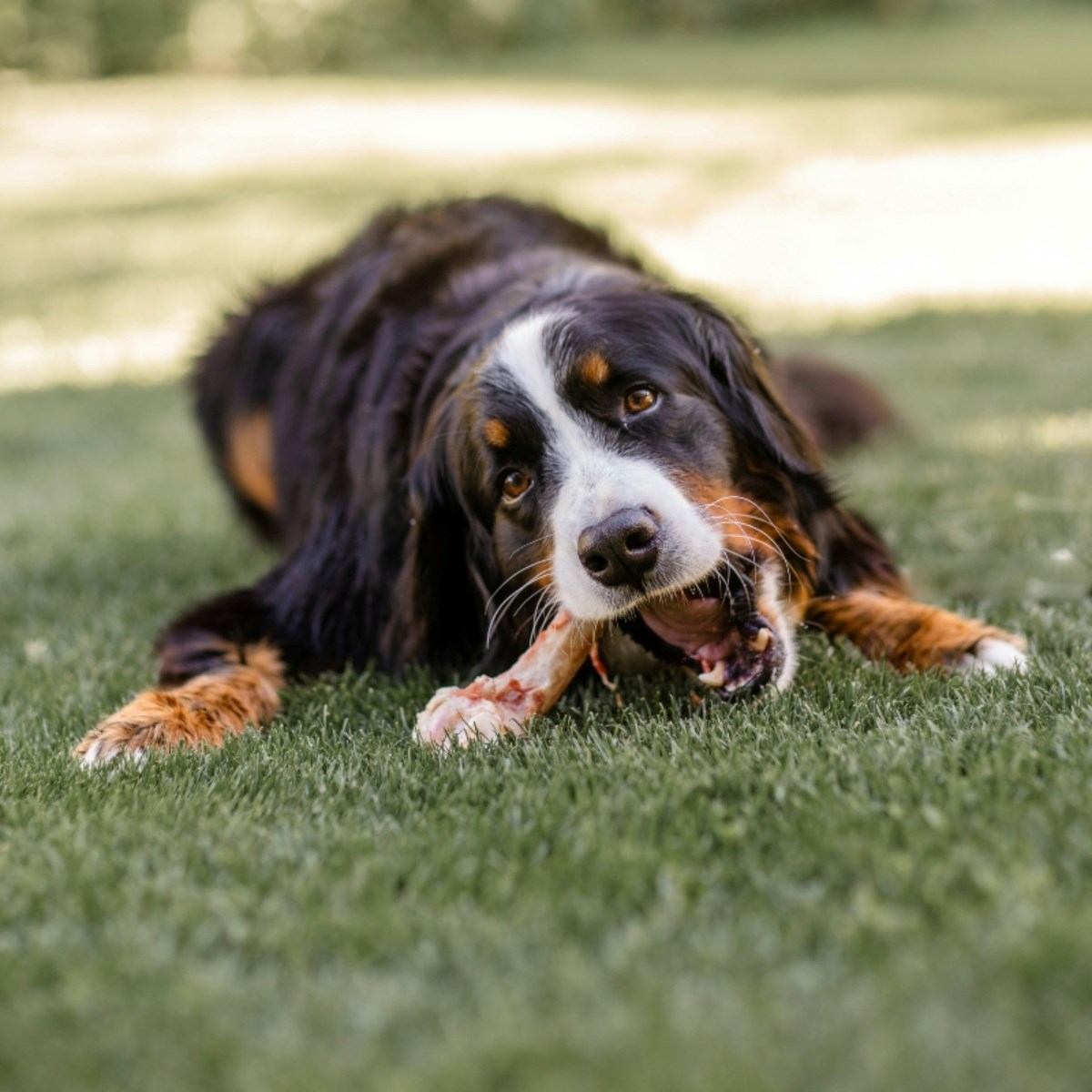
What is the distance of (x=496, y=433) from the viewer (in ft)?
9.18

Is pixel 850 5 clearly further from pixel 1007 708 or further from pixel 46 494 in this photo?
pixel 1007 708

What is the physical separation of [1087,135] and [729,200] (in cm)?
532

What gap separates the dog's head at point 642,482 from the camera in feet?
8.31

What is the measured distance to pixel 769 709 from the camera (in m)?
2.34

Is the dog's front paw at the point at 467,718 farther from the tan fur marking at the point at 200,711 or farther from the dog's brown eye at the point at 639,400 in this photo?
the dog's brown eye at the point at 639,400

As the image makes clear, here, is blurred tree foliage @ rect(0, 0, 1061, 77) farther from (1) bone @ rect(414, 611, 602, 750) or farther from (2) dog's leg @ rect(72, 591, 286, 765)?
(1) bone @ rect(414, 611, 602, 750)

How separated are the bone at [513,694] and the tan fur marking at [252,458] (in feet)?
7.04

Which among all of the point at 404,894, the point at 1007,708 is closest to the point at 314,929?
the point at 404,894

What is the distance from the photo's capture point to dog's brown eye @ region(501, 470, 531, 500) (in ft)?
9.22

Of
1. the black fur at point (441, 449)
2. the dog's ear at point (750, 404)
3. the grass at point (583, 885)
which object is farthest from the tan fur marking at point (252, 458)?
the dog's ear at point (750, 404)

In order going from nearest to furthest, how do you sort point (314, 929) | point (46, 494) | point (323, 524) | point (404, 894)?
1. point (314, 929)
2. point (404, 894)
3. point (323, 524)
4. point (46, 494)

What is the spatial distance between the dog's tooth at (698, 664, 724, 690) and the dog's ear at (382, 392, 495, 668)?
656 mm

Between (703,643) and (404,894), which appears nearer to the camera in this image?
(404,894)

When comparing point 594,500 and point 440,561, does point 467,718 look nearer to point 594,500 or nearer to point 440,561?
point 594,500
